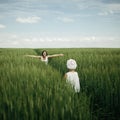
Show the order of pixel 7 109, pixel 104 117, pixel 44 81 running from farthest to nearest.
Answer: pixel 44 81, pixel 104 117, pixel 7 109

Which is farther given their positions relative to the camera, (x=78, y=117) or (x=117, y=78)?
(x=117, y=78)

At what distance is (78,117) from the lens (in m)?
2.86

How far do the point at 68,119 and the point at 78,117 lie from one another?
148mm

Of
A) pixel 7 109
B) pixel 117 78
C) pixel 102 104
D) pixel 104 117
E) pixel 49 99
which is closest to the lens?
pixel 7 109

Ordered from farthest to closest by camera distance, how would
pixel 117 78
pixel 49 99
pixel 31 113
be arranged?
pixel 117 78 < pixel 49 99 < pixel 31 113

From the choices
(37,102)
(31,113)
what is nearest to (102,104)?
(37,102)

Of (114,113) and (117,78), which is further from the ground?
(117,78)

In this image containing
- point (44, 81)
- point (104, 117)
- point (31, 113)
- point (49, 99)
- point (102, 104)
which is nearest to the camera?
point (31, 113)

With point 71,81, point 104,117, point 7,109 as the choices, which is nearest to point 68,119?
point 7,109

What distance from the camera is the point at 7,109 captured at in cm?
299

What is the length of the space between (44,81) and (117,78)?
161 centimetres

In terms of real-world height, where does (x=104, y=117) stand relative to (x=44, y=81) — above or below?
below

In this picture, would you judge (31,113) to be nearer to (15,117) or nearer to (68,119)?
(15,117)

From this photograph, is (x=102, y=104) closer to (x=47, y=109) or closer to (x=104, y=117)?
(x=104, y=117)
